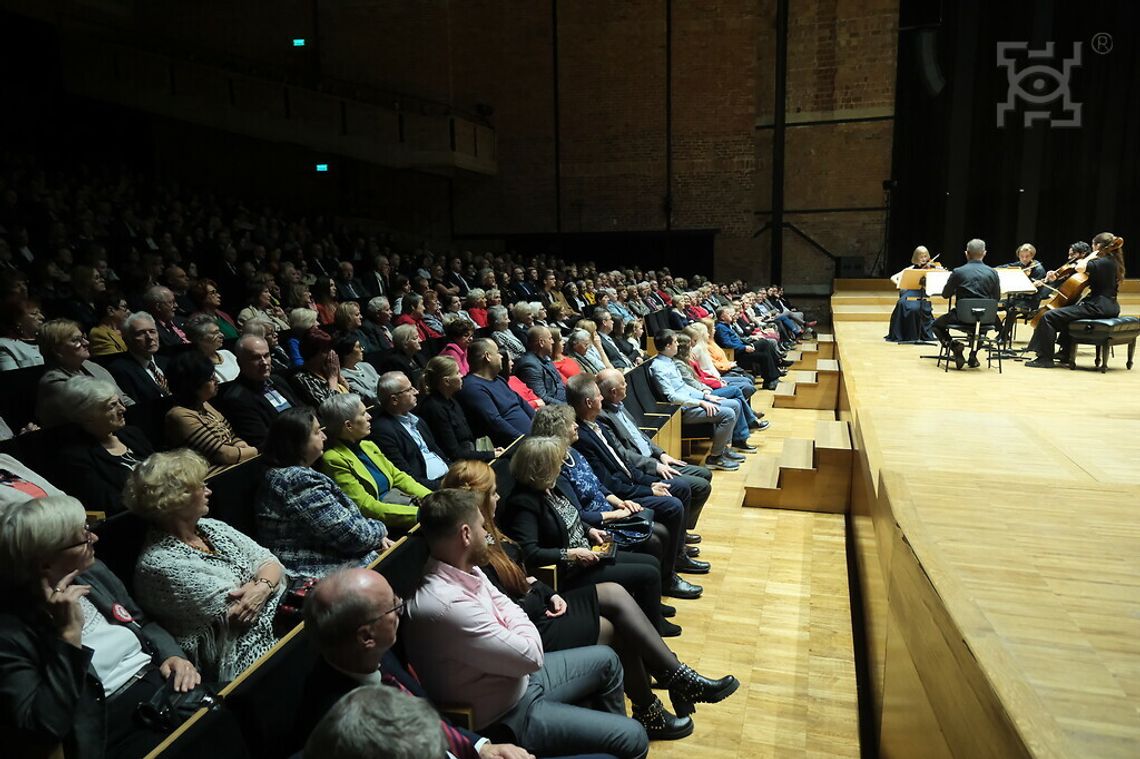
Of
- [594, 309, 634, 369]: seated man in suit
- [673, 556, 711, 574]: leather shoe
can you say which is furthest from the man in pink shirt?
[594, 309, 634, 369]: seated man in suit

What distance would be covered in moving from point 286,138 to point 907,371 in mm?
10167

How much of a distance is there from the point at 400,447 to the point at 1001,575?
2.22 m

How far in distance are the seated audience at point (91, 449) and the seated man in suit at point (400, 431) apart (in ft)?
3.16

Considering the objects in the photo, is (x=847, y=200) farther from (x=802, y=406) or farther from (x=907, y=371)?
(x=907, y=371)

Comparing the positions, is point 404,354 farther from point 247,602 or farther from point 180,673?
point 180,673

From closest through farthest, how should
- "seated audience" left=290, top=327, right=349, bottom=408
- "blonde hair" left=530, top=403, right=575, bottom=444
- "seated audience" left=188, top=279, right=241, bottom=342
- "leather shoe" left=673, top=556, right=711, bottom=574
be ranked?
"blonde hair" left=530, top=403, right=575, bottom=444
"seated audience" left=290, top=327, right=349, bottom=408
"leather shoe" left=673, top=556, right=711, bottom=574
"seated audience" left=188, top=279, right=241, bottom=342

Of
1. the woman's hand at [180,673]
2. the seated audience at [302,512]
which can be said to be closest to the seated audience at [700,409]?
the seated audience at [302,512]

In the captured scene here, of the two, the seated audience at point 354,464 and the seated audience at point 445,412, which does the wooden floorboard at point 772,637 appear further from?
the seated audience at point 445,412

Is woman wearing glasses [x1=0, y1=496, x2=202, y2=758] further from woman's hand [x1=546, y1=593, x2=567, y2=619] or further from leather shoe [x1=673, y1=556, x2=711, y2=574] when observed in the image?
leather shoe [x1=673, y1=556, x2=711, y2=574]

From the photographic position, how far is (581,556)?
260 centimetres

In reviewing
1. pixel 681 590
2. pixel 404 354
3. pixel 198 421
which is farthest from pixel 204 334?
pixel 681 590

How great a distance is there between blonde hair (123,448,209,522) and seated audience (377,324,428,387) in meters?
2.56

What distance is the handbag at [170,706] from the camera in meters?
1.66

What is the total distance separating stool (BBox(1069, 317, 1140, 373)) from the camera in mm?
5320
